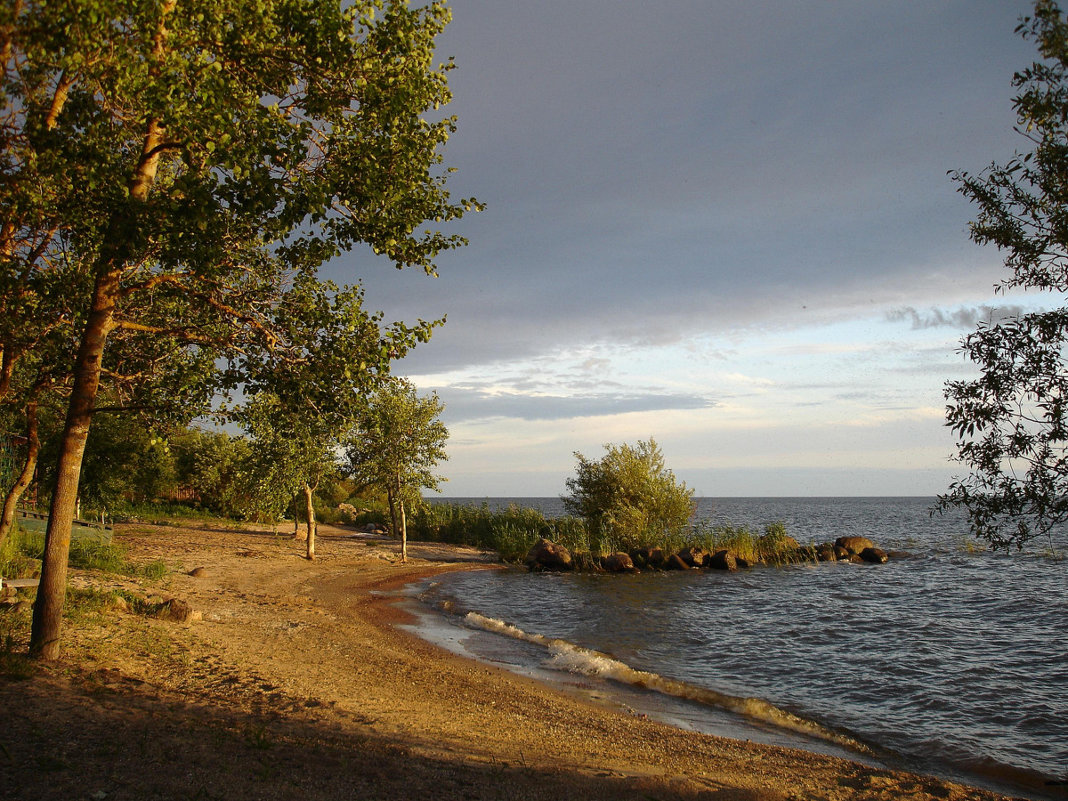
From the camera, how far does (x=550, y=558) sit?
35.2 meters

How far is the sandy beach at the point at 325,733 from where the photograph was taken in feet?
19.5

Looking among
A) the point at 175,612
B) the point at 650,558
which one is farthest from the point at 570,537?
the point at 175,612

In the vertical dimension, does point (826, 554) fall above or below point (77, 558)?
below

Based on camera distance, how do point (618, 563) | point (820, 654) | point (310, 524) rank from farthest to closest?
point (618, 563)
point (310, 524)
point (820, 654)

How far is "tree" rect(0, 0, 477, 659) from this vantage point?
689 cm

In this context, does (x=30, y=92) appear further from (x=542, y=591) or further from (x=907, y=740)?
(x=542, y=591)

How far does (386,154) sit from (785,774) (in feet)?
31.2

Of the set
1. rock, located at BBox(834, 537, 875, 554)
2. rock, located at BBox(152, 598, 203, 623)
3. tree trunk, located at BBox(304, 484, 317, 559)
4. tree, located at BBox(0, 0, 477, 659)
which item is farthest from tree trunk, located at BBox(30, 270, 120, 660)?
rock, located at BBox(834, 537, 875, 554)

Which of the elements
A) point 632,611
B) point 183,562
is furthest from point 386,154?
point 183,562

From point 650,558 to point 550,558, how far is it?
5.62m

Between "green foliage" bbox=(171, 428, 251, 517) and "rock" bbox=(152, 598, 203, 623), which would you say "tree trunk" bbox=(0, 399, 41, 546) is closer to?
"rock" bbox=(152, 598, 203, 623)

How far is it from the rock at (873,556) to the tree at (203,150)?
1651 inches

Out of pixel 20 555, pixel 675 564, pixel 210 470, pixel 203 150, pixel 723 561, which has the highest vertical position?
pixel 203 150

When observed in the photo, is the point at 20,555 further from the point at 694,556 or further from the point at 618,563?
the point at 694,556
